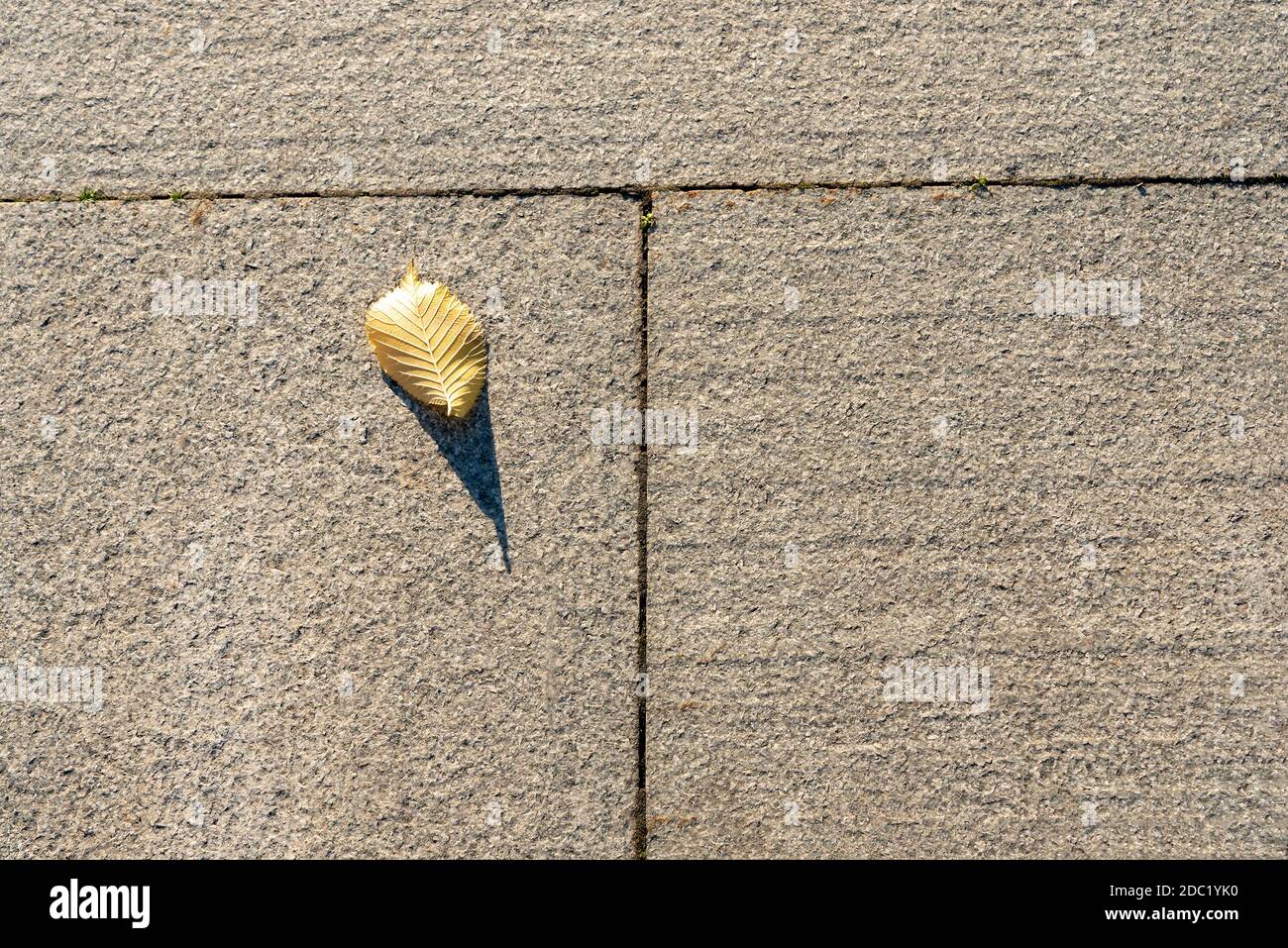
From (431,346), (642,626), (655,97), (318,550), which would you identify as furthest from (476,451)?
(655,97)

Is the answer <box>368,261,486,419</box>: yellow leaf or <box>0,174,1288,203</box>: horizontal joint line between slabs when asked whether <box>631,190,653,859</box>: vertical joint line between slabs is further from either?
<box>368,261,486,419</box>: yellow leaf

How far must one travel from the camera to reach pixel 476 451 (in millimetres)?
2623

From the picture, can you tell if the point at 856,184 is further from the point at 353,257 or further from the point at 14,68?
the point at 14,68

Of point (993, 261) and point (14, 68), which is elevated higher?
point (14, 68)

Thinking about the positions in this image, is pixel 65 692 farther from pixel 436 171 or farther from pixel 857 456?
pixel 857 456

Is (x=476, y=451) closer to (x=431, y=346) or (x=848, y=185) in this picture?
(x=431, y=346)

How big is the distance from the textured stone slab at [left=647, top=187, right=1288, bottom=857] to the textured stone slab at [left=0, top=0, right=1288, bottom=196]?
178 mm

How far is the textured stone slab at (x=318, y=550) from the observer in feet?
8.48

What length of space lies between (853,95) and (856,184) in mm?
272

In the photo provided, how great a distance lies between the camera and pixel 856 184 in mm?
2664

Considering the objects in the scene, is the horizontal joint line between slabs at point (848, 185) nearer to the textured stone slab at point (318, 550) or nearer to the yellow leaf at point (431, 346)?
the textured stone slab at point (318, 550)
